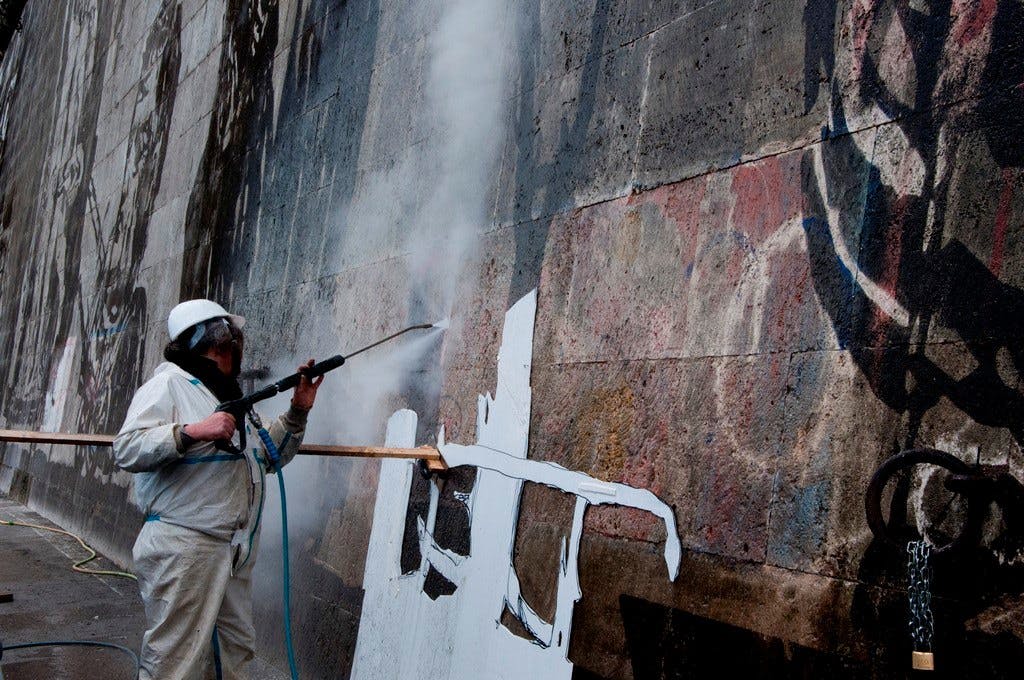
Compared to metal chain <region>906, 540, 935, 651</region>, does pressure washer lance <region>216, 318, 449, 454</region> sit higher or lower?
higher

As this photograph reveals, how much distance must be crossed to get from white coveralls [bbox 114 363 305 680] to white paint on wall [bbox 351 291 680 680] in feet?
2.35

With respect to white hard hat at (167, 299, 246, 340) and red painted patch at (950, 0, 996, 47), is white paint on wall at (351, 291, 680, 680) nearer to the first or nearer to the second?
white hard hat at (167, 299, 246, 340)

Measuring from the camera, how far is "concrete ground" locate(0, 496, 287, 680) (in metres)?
4.83

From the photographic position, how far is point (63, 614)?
5984mm

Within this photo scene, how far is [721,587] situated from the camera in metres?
2.55

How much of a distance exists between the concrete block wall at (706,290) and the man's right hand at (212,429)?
1.00 meters

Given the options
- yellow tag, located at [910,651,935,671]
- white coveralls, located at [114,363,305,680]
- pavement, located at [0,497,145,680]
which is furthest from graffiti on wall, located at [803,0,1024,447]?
pavement, located at [0,497,145,680]

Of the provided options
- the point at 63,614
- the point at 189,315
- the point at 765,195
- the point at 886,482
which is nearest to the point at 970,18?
the point at 765,195

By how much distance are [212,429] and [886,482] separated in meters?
2.21

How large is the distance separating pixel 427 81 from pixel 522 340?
1.62 metres

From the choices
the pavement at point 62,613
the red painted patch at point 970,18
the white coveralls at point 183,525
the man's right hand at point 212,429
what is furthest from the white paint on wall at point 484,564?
the pavement at point 62,613

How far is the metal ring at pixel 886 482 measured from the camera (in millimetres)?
2012

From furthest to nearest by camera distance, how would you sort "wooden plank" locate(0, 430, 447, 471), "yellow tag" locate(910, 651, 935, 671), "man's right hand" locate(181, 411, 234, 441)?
"wooden plank" locate(0, 430, 447, 471)
"man's right hand" locate(181, 411, 234, 441)
"yellow tag" locate(910, 651, 935, 671)

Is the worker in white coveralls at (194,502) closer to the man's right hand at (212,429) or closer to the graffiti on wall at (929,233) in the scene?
the man's right hand at (212,429)
